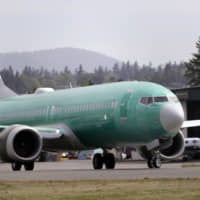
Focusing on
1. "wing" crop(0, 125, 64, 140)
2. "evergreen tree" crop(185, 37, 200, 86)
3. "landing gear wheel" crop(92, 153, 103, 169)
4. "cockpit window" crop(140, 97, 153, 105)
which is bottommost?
"landing gear wheel" crop(92, 153, 103, 169)

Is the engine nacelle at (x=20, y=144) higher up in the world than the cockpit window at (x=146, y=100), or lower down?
lower down

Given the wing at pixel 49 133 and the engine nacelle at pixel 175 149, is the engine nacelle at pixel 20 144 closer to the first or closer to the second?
the wing at pixel 49 133

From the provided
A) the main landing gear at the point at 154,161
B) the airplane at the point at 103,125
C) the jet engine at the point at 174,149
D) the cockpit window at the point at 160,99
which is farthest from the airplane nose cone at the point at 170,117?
the jet engine at the point at 174,149

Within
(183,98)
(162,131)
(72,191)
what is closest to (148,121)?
(162,131)

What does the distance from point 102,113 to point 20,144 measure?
14.7 feet

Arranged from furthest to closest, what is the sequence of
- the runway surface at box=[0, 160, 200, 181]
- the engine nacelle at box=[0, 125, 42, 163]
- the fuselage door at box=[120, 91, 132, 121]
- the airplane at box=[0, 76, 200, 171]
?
1. the fuselage door at box=[120, 91, 132, 121]
2. the engine nacelle at box=[0, 125, 42, 163]
3. the airplane at box=[0, 76, 200, 171]
4. the runway surface at box=[0, 160, 200, 181]

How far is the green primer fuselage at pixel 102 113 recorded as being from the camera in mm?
35500

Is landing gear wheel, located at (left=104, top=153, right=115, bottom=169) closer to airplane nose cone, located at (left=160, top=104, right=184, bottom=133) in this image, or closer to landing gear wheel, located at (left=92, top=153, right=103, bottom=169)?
landing gear wheel, located at (left=92, top=153, right=103, bottom=169)

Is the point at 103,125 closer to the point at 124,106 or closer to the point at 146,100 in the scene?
the point at 124,106

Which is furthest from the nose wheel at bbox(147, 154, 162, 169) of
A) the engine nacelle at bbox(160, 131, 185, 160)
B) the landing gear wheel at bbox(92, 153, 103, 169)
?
the landing gear wheel at bbox(92, 153, 103, 169)

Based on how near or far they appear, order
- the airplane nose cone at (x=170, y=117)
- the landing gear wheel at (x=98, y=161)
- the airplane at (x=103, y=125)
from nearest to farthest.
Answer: the airplane nose cone at (x=170, y=117) < the airplane at (x=103, y=125) < the landing gear wheel at (x=98, y=161)

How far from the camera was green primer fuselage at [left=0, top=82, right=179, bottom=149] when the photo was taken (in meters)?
35.5

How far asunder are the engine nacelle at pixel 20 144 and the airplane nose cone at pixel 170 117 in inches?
257

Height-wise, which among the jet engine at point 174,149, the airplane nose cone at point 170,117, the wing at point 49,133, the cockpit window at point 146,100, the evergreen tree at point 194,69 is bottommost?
the jet engine at point 174,149
